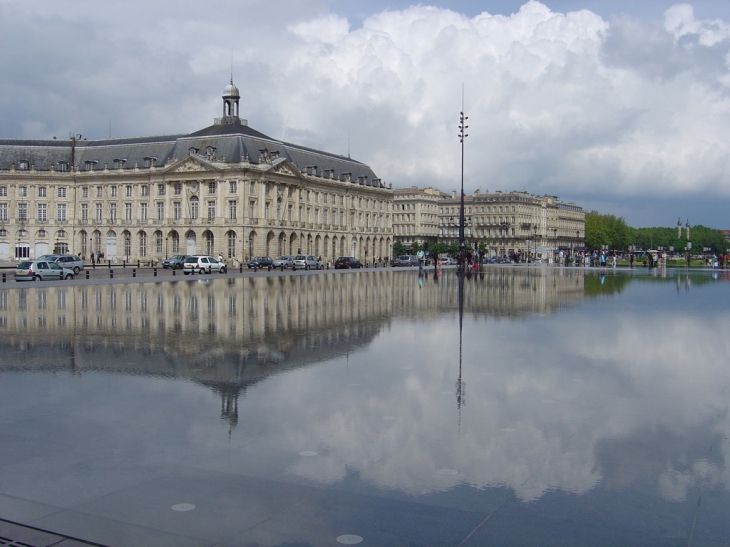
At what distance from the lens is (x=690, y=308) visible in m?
22.8

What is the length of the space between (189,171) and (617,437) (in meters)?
82.1

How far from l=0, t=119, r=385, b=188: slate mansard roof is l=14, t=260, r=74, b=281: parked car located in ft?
138

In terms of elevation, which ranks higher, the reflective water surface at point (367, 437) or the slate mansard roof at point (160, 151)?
the slate mansard roof at point (160, 151)

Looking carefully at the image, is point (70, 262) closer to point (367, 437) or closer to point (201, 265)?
point (201, 265)

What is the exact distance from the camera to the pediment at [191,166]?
274 ft

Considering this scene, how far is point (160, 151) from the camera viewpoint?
89.4 m

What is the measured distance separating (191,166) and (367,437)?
3199 inches

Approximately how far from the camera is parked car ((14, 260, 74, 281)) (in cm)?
4075

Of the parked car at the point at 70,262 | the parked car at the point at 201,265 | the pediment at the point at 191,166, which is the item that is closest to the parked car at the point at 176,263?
the parked car at the point at 201,265

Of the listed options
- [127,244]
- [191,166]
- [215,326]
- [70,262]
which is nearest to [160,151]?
[191,166]

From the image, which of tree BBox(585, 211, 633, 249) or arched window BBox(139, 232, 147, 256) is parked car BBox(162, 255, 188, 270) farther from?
tree BBox(585, 211, 633, 249)

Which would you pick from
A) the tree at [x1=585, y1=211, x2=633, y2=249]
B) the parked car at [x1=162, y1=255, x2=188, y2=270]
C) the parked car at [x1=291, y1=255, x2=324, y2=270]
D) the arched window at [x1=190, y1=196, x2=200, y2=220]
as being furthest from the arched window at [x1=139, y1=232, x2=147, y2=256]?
the tree at [x1=585, y1=211, x2=633, y2=249]

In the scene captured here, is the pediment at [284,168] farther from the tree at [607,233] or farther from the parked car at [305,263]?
the tree at [607,233]

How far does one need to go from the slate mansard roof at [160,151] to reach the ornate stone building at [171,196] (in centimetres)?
13
